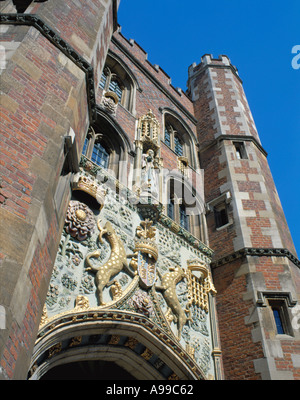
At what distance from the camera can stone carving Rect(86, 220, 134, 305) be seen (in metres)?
6.15

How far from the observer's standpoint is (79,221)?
636 cm

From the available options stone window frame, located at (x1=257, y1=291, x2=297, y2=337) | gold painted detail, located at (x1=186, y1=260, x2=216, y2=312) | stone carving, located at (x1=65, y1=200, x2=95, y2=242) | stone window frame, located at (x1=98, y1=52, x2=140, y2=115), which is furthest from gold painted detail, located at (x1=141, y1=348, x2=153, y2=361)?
stone window frame, located at (x1=98, y1=52, x2=140, y2=115)

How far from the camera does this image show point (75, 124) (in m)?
5.69

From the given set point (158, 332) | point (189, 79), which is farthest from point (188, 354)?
point (189, 79)

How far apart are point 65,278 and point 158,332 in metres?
2.11

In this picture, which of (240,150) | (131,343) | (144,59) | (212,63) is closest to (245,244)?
(131,343)

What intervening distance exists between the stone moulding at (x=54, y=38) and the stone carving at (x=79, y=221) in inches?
74.5

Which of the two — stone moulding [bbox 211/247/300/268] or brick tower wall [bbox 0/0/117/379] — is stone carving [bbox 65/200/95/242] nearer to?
brick tower wall [bbox 0/0/117/379]

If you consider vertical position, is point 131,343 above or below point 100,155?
below

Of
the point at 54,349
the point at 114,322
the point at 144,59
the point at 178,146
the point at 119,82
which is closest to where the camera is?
the point at 54,349

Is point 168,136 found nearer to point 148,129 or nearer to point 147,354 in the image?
point 148,129

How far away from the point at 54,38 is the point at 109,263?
3796 mm

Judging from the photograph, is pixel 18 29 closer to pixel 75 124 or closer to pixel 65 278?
pixel 75 124

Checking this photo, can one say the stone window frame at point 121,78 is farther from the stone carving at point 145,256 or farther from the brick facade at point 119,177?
the stone carving at point 145,256
